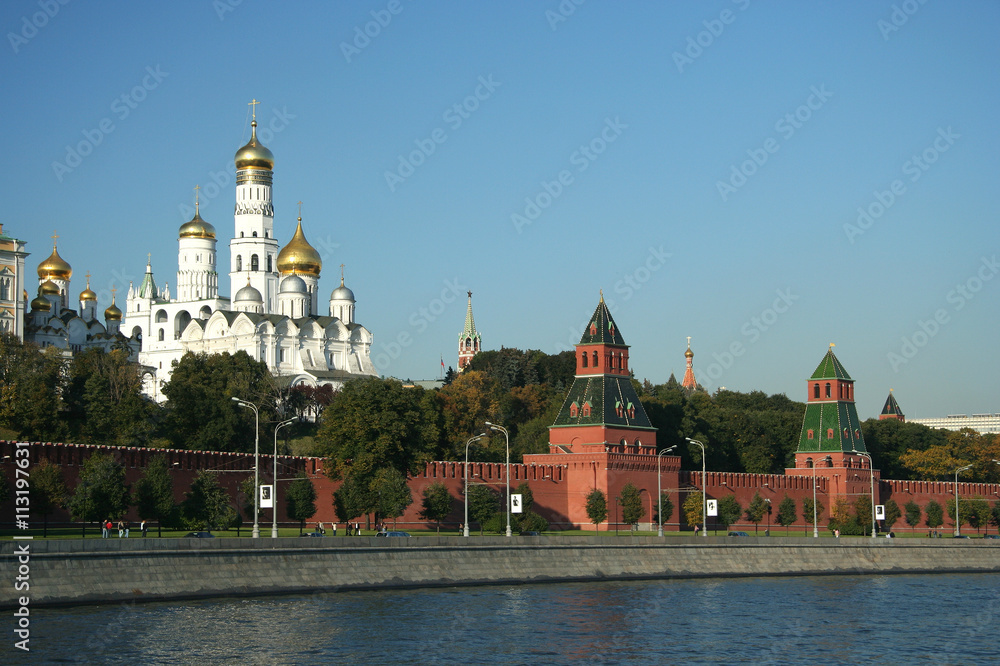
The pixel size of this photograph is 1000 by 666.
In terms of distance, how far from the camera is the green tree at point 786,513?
73.1 m

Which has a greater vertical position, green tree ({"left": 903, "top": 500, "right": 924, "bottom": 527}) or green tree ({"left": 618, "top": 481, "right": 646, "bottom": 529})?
green tree ({"left": 618, "top": 481, "right": 646, "bottom": 529})

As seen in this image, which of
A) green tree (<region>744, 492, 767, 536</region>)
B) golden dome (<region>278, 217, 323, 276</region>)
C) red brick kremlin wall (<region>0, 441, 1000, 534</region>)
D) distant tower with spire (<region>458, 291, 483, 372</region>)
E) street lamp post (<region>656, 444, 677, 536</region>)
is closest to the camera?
red brick kremlin wall (<region>0, 441, 1000, 534</region>)

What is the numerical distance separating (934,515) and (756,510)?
44.4 feet

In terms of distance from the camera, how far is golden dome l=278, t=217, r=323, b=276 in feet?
338

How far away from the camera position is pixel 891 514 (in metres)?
76.8

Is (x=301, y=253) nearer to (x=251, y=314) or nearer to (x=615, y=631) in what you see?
(x=251, y=314)

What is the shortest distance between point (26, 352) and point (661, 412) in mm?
31552

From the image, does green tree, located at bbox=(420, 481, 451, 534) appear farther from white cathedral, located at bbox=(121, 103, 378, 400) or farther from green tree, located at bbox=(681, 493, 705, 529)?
white cathedral, located at bbox=(121, 103, 378, 400)

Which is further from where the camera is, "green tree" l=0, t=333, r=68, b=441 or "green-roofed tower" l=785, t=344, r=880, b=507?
"green-roofed tower" l=785, t=344, r=880, b=507

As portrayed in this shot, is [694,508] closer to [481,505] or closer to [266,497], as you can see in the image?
[481,505]

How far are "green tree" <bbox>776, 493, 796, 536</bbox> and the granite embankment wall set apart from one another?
14117 millimetres

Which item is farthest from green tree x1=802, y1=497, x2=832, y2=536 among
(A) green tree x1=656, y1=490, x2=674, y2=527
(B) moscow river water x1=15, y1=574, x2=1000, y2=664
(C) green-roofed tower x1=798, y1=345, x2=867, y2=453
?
(B) moscow river water x1=15, y1=574, x2=1000, y2=664

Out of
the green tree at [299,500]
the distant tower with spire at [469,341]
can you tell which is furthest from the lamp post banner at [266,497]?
the distant tower with spire at [469,341]

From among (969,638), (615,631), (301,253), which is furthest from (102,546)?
(301,253)
